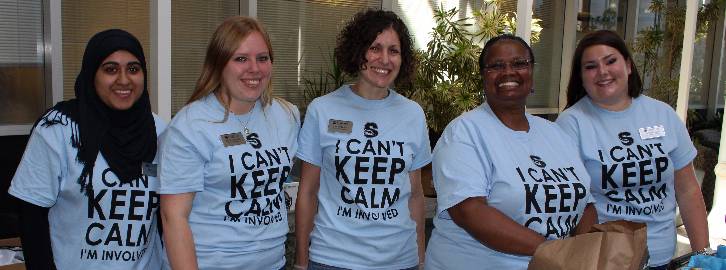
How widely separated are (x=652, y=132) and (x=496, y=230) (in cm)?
97

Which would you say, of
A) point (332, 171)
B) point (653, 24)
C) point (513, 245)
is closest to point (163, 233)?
point (332, 171)

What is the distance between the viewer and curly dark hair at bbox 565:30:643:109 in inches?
93.6

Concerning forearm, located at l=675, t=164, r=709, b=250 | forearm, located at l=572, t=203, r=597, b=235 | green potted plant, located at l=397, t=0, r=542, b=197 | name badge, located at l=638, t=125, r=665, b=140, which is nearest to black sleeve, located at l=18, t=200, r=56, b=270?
forearm, located at l=572, t=203, r=597, b=235

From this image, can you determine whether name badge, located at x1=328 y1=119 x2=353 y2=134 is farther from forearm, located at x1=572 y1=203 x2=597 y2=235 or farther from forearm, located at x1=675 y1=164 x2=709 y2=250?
forearm, located at x1=675 y1=164 x2=709 y2=250

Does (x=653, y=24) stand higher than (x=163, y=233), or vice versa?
(x=653, y=24)

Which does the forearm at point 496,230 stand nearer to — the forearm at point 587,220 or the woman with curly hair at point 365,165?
the forearm at point 587,220

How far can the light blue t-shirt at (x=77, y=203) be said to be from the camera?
189 centimetres

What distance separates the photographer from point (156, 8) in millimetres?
3398

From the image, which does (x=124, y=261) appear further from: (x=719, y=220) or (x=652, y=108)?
(x=719, y=220)

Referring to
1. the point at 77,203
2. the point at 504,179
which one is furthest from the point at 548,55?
the point at 77,203

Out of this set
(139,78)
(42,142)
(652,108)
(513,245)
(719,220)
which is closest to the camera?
(513,245)

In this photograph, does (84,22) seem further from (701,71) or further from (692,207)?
(701,71)

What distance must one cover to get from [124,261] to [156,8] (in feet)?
A: 5.89

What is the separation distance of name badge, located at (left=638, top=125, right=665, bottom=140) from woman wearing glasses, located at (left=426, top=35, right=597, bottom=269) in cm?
47
